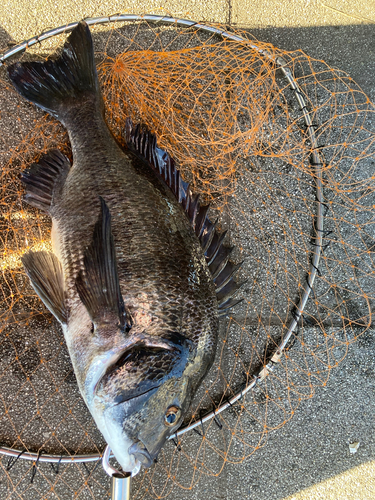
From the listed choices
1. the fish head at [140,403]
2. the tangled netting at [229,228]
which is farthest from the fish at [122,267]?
the tangled netting at [229,228]

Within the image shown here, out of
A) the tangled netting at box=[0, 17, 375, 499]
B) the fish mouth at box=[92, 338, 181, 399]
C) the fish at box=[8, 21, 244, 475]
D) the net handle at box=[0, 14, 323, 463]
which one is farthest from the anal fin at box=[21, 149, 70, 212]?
the fish mouth at box=[92, 338, 181, 399]

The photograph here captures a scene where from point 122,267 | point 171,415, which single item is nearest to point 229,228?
point 122,267

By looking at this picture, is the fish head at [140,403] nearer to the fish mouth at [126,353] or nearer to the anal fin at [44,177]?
the fish mouth at [126,353]

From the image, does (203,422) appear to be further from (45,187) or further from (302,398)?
(45,187)

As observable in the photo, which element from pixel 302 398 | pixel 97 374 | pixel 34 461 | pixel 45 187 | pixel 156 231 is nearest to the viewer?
pixel 97 374

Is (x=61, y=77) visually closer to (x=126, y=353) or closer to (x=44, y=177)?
(x=44, y=177)

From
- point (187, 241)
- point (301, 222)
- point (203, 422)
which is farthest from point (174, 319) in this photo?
point (301, 222)
